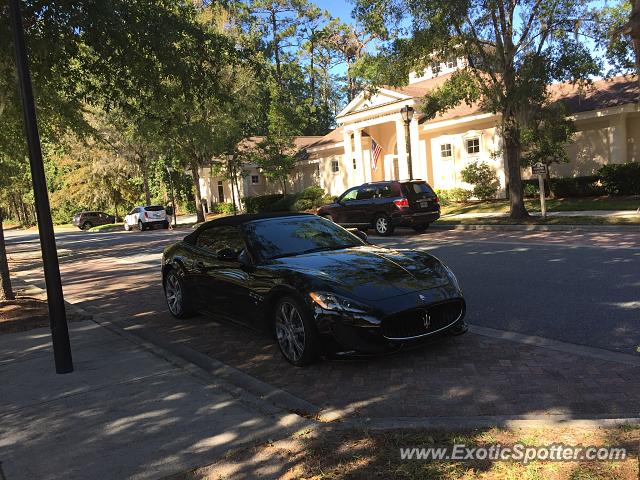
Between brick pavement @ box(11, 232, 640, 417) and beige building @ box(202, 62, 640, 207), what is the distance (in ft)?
53.0

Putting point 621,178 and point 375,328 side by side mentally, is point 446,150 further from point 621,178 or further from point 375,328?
point 375,328

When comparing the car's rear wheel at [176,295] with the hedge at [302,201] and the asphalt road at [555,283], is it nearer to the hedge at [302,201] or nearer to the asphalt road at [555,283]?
the asphalt road at [555,283]

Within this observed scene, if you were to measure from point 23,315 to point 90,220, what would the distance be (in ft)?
143

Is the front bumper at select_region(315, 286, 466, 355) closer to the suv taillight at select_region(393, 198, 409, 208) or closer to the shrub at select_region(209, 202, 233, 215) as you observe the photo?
the suv taillight at select_region(393, 198, 409, 208)

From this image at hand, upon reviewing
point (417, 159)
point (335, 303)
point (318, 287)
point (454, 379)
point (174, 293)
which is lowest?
point (454, 379)

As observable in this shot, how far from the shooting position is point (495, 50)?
18.1 meters

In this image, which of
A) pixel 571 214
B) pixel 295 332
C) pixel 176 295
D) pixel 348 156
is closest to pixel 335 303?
pixel 295 332

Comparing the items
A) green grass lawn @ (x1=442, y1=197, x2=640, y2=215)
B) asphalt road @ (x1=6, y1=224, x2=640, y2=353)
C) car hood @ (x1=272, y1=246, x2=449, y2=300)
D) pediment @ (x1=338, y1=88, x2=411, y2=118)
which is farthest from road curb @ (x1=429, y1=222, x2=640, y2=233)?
pediment @ (x1=338, y1=88, x2=411, y2=118)

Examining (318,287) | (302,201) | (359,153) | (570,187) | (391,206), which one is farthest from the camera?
(302,201)

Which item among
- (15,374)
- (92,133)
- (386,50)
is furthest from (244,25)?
(15,374)

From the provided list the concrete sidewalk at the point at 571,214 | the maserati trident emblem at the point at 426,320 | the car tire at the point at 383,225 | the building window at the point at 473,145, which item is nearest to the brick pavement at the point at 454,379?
the maserati trident emblem at the point at 426,320

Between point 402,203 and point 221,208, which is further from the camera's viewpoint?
point 221,208

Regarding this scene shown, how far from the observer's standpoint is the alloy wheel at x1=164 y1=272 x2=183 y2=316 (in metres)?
7.57

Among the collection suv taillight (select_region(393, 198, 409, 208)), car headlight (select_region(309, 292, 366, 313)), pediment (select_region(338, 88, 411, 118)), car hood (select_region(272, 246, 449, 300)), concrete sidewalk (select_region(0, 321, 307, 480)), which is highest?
pediment (select_region(338, 88, 411, 118))
